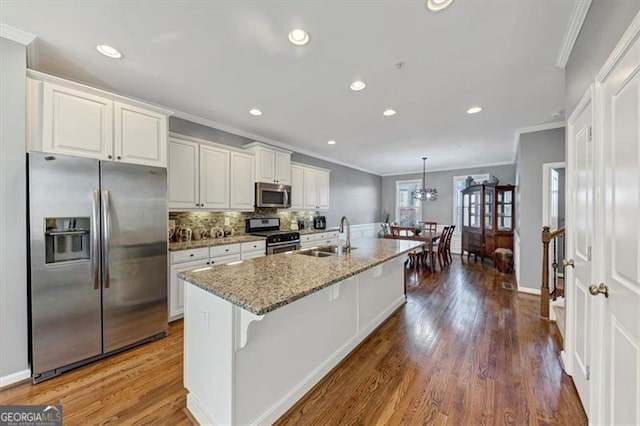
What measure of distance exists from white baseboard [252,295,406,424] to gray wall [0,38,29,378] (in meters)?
2.01

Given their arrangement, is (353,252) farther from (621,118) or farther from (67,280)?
(67,280)

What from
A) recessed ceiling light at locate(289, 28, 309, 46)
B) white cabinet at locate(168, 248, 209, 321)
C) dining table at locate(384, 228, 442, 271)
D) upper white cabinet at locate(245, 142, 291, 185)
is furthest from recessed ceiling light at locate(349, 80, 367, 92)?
dining table at locate(384, 228, 442, 271)

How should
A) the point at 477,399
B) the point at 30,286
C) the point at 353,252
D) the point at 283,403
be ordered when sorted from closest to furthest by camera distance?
the point at 283,403 < the point at 477,399 < the point at 30,286 < the point at 353,252

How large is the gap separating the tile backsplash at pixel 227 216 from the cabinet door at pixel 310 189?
39 centimetres

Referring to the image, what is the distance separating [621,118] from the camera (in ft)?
3.78

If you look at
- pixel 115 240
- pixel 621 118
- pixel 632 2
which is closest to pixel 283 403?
pixel 115 240

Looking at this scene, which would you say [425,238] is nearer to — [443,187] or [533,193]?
[533,193]

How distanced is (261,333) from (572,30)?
305 centimetres

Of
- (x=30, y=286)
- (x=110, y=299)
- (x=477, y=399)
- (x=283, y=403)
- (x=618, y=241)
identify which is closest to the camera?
(x=618, y=241)

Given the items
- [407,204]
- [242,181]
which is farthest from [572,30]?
[407,204]

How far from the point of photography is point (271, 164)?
4398 mm

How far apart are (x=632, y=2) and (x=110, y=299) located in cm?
384

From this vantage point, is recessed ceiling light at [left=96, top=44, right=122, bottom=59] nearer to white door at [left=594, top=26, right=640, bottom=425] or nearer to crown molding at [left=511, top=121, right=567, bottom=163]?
white door at [left=594, top=26, right=640, bottom=425]

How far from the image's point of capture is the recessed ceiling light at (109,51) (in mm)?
2056
